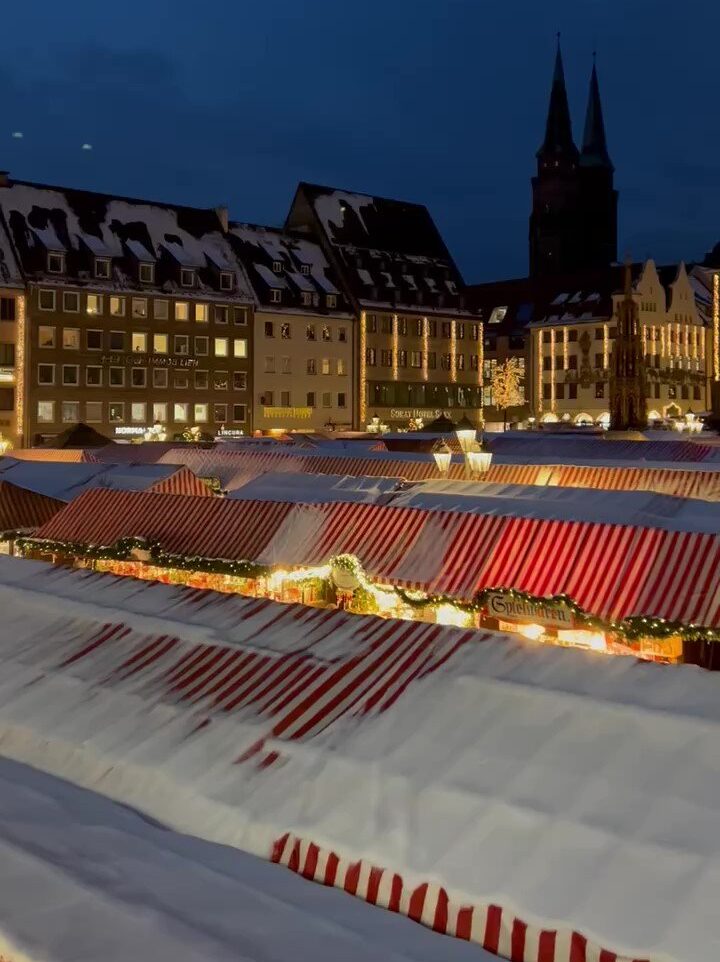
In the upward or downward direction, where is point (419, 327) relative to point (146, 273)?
downward

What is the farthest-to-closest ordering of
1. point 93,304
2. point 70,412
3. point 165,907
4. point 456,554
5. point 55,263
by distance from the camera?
point 93,304, point 70,412, point 55,263, point 456,554, point 165,907

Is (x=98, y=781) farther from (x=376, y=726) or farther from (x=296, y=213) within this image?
(x=296, y=213)

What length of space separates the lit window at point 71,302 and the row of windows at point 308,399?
12.0m

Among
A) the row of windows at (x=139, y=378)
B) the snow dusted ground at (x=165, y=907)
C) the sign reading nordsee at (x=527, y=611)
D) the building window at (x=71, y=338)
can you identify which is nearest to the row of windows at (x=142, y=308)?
the building window at (x=71, y=338)

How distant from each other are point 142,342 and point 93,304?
11.2ft

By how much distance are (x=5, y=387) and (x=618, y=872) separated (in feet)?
182

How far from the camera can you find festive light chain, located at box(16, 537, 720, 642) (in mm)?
11367

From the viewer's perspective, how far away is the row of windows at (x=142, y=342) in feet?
192

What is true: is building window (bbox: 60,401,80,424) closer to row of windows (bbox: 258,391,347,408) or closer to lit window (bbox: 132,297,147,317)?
lit window (bbox: 132,297,147,317)

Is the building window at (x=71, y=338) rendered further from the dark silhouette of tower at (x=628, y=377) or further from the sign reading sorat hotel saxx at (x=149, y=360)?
the dark silhouette of tower at (x=628, y=377)

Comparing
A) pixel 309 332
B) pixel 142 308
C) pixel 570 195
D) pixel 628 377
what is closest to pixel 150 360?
pixel 142 308

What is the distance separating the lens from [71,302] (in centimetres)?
5878

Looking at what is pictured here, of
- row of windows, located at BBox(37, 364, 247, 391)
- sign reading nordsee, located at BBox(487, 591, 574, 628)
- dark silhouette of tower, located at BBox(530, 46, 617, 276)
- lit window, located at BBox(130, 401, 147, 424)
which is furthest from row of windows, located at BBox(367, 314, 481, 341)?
sign reading nordsee, located at BBox(487, 591, 574, 628)

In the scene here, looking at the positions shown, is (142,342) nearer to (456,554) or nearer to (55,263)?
(55,263)
